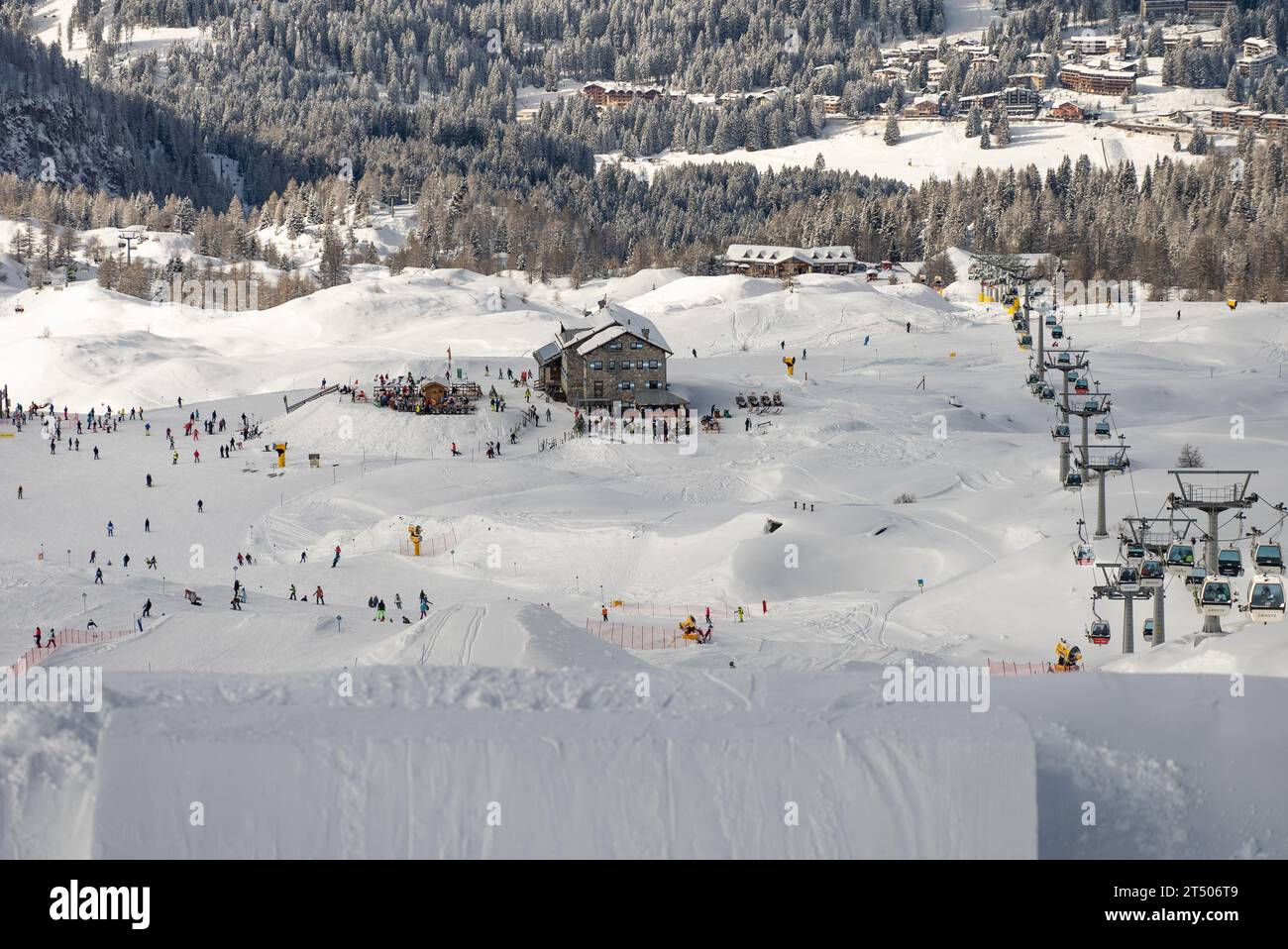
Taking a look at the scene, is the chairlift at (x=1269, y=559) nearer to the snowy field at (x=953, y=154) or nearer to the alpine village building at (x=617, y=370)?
the alpine village building at (x=617, y=370)

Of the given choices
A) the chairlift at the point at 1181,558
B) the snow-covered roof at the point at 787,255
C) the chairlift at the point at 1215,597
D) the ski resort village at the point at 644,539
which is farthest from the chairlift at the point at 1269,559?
the snow-covered roof at the point at 787,255

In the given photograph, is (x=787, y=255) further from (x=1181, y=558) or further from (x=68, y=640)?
(x=1181, y=558)

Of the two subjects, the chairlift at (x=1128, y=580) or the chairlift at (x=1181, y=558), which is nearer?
the chairlift at (x=1181, y=558)

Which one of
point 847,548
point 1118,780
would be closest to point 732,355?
point 847,548

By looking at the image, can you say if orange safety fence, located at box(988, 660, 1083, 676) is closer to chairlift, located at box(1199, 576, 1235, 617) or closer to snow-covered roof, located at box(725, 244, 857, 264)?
chairlift, located at box(1199, 576, 1235, 617)

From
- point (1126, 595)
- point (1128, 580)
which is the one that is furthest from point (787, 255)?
point (1128, 580)
